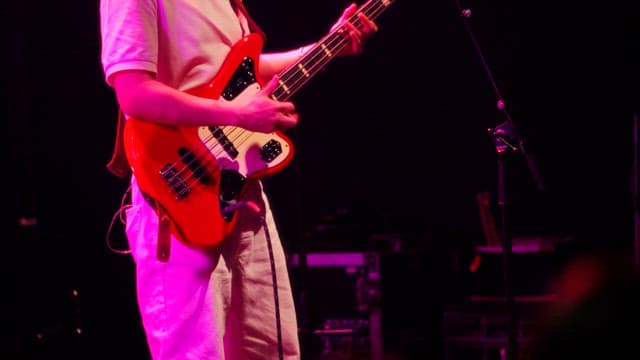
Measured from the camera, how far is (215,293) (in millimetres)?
2271

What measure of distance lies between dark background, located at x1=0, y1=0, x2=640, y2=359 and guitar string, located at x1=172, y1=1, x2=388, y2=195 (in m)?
3.43

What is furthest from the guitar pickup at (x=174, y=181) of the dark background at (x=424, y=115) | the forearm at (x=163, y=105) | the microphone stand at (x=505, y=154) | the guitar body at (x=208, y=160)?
the dark background at (x=424, y=115)

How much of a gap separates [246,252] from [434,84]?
5.20m

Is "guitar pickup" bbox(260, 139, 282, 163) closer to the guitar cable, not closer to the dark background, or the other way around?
the guitar cable

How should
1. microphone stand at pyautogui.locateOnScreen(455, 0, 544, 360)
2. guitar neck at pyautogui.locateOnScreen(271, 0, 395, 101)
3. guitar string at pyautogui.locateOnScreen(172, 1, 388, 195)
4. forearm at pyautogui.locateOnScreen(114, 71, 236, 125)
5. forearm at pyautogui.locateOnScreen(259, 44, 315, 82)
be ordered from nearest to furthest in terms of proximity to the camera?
forearm at pyautogui.locateOnScreen(114, 71, 236, 125) → guitar string at pyautogui.locateOnScreen(172, 1, 388, 195) → guitar neck at pyautogui.locateOnScreen(271, 0, 395, 101) → forearm at pyautogui.locateOnScreen(259, 44, 315, 82) → microphone stand at pyautogui.locateOnScreen(455, 0, 544, 360)

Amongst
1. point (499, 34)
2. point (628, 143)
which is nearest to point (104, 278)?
point (499, 34)

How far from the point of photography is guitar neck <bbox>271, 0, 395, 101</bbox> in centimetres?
257

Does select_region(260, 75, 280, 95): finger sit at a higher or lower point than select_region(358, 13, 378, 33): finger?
lower

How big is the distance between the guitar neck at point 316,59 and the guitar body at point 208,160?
14 cm

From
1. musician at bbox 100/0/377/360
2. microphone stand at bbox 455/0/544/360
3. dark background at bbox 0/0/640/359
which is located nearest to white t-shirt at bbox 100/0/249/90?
musician at bbox 100/0/377/360

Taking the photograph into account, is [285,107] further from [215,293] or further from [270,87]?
[215,293]

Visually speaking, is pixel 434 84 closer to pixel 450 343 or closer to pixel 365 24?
pixel 450 343

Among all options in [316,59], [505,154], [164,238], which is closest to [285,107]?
[316,59]

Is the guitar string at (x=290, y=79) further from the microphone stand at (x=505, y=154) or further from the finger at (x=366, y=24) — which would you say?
the microphone stand at (x=505, y=154)
